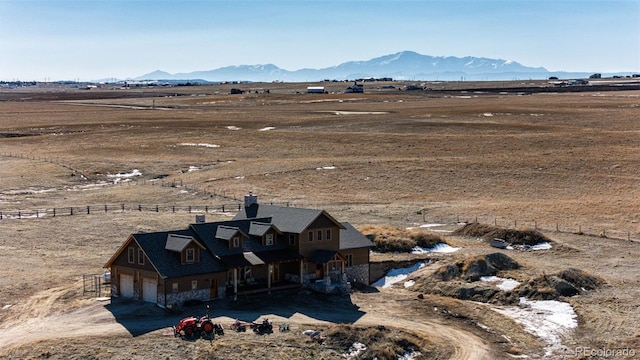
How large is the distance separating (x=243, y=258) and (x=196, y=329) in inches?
387

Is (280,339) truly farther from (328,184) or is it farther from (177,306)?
(328,184)

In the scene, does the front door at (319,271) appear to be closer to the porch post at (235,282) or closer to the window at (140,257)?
the porch post at (235,282)

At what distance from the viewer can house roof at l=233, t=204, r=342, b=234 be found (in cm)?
5706

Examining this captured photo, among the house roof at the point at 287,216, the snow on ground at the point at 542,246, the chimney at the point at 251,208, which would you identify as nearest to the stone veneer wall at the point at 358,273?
the house roof at the point at 287,216

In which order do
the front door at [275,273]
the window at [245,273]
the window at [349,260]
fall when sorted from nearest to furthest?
the window at [245,273], the front door at [275,273], the window at [349,260]

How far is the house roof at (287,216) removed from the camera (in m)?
57.1

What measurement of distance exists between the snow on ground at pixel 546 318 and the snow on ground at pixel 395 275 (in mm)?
9572

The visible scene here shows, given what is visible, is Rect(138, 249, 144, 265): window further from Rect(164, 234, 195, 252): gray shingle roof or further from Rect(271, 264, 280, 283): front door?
Rect(271, 264, 280, 283): front door

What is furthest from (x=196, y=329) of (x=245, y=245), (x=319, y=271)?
(x=319, y=271)

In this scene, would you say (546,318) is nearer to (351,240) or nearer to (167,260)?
(351,240)

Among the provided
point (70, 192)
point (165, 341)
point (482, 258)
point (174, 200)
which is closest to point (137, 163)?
point (70, 192)

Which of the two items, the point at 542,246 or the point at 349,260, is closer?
the point at 349,260

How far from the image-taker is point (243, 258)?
53781 mm

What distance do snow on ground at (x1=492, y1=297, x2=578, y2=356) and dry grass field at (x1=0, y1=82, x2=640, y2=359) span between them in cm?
78
